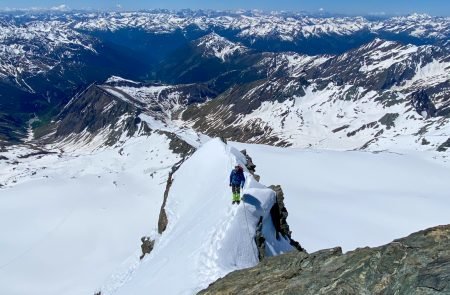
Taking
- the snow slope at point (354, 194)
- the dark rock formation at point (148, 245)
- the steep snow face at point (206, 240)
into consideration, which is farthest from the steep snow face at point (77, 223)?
the snow slope at point (354, 194)

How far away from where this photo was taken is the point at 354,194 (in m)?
73.6

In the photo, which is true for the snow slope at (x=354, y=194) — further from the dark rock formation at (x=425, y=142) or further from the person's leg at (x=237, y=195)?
the dark rock formation at (x=425, y=142)

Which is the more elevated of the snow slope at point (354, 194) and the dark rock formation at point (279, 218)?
the snow slope at point (354, 194)

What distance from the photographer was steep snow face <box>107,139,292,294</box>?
947 inches

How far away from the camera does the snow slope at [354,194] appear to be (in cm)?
5725

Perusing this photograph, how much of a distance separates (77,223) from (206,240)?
83.0 m

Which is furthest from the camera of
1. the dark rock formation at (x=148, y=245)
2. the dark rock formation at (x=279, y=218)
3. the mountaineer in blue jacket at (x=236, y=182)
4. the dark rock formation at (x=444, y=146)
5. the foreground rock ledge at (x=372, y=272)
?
the dark rock formation at (x=444, y=146)

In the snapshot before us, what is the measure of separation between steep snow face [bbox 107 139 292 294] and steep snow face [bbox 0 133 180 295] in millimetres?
20658

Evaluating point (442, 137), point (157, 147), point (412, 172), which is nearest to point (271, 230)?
point (412, 172)

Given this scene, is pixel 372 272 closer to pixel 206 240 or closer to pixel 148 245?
pixel 206 240

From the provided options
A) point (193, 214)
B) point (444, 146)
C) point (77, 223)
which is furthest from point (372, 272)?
point (444, 146)

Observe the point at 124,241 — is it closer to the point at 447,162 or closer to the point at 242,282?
the point at 242,282

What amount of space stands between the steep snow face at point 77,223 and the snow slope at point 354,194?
79.9 feet

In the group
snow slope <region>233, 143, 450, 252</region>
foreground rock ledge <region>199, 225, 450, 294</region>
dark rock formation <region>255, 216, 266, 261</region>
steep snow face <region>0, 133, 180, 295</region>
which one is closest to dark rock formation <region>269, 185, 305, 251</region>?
dark rock formation <region>255, 216, 266, 261</region>
